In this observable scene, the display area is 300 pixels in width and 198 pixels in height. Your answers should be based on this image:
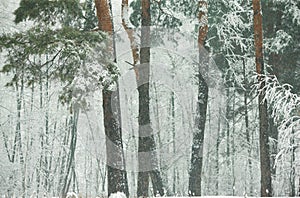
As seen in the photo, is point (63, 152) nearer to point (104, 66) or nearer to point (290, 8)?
point (290, 8)

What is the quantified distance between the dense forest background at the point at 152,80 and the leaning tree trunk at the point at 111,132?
0.08 ft

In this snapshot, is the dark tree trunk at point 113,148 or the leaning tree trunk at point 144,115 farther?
the leaning tree trunk at point 144,115

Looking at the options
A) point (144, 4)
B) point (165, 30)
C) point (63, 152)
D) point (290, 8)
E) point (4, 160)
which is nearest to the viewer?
point (144, 4)

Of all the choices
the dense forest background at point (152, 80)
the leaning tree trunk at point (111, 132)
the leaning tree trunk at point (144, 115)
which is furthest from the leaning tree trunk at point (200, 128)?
the leaning tree trunk at point (111, 132)

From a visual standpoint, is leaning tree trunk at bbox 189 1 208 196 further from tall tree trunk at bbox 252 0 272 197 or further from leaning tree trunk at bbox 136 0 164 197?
tall tree trunk at bbox 252 0 272 197

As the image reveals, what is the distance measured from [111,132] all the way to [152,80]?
20412 millimetres

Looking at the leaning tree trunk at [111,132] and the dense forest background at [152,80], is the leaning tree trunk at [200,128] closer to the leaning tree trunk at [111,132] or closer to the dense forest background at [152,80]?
the dense forest background at [152,80]

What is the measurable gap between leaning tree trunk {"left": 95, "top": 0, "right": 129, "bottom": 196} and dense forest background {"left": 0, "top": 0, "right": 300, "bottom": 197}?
0.08 ft

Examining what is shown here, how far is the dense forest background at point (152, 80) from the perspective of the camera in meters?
10.3

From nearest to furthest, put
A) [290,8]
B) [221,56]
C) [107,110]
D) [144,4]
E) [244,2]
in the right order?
[107,110]
[144,4]
[290,8]
[244,2]
[221,56]

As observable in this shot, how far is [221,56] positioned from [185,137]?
12045 mm

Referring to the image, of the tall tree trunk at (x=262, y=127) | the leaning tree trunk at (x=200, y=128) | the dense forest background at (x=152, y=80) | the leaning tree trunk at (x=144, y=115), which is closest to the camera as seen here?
the dense forest background at (x=152, y=80)

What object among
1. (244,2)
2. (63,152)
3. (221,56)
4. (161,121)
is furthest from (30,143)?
(244,2)

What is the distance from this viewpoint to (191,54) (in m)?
24.5
